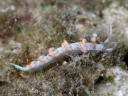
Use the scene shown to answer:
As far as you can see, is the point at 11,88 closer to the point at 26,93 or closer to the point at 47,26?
the point at 26,93

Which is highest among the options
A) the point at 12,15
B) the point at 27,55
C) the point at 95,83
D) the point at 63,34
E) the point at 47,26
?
the point at 12,15

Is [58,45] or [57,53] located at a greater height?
[58,45]

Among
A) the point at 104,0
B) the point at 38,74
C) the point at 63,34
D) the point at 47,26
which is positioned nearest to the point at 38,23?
the point at 47,26

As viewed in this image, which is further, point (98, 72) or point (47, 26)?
point (47, 26)

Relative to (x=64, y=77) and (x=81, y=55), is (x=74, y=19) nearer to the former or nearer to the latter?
(x=81, y=55)

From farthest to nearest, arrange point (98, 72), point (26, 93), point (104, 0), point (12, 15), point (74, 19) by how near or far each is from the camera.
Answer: point (104, 0) < point (12, 15) < point (74, 19) < point (98, 72) < point (26, 93)

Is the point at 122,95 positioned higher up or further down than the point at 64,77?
further down

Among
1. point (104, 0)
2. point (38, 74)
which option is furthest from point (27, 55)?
point (104, 0)

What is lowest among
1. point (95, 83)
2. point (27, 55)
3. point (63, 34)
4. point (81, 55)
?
point (95, 83)

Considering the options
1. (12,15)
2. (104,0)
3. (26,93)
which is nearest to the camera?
(26,93)

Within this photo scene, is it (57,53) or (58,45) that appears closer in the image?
(57,53)
